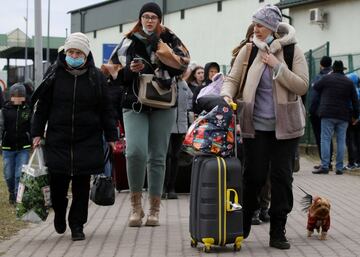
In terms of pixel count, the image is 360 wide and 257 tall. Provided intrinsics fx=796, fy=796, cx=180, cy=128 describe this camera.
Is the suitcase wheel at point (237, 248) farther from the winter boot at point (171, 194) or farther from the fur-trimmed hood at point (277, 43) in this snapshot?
the winter boot at point (171, 194)

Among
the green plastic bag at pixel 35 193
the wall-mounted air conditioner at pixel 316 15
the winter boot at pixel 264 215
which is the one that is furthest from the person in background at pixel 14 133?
the wall-mounted air conditioner at pixel 316 15

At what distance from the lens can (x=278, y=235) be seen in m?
6.62

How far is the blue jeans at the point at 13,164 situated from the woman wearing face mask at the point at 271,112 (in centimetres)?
457

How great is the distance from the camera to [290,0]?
3116 centimetres

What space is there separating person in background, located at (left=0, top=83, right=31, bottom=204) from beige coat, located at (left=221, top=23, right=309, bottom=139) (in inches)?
173

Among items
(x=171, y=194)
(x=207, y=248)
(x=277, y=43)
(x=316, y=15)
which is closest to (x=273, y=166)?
(x=207, y=248)

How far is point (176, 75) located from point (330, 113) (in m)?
6.68

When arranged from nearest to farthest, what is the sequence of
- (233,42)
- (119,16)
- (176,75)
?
(176,75)
(233,42)
(119,16)

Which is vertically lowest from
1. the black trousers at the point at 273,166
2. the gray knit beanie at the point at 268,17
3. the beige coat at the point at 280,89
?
the black trousers at the point at 273,166

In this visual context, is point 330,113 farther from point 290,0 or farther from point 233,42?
point 233,42

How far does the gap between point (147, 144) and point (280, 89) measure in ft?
5.77

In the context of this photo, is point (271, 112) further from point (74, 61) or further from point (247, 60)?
point (74, 61)

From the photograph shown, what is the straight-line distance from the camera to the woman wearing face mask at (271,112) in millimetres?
6461

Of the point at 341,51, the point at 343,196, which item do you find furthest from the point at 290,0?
the point at 343,196
